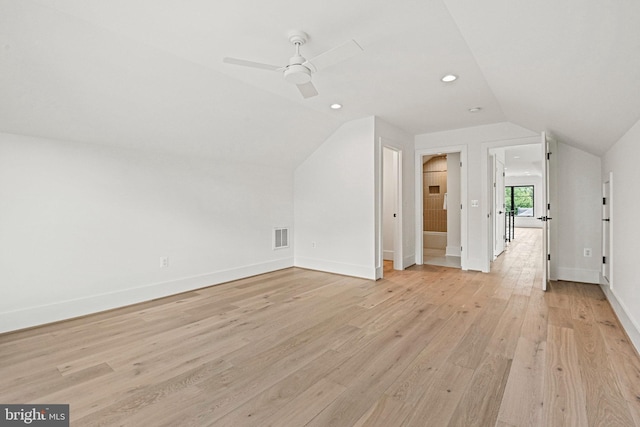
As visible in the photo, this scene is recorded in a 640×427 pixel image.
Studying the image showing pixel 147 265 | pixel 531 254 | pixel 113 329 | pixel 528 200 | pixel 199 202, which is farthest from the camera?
pixel 528 200

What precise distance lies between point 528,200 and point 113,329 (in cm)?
1715

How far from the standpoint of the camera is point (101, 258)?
10.8ft

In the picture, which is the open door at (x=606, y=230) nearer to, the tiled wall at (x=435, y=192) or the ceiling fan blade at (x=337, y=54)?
the ceiling fan blade at (x=337, y=54)

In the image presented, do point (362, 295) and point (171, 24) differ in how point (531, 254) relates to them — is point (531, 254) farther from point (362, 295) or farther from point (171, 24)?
point (171, 24)

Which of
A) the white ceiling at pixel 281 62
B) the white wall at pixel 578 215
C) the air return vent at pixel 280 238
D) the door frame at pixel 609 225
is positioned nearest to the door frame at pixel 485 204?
the white wall at pixel 578 215

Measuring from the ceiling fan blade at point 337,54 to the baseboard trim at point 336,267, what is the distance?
302cm

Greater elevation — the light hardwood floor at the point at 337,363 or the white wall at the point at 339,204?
the white wall at the point at 339,204

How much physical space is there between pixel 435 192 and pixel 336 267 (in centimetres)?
403

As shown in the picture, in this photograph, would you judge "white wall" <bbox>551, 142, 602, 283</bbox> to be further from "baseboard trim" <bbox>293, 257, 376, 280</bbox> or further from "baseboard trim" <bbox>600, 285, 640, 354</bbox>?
"baseboard trim" <bbox>293, 257, 376, 280</bbox>

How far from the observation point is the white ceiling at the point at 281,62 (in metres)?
1.83

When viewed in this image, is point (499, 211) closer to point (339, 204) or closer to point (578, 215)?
point (578, 215)

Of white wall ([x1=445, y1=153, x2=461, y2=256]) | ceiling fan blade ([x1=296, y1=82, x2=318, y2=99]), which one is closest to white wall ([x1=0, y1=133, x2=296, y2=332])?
ceiling fan blade ([x1=296, y1=82, x2=318, y2=99])

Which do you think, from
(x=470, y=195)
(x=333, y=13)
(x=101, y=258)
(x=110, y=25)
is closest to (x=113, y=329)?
(x=101, y=258)

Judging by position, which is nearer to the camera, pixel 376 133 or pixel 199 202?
pixel 199 202
